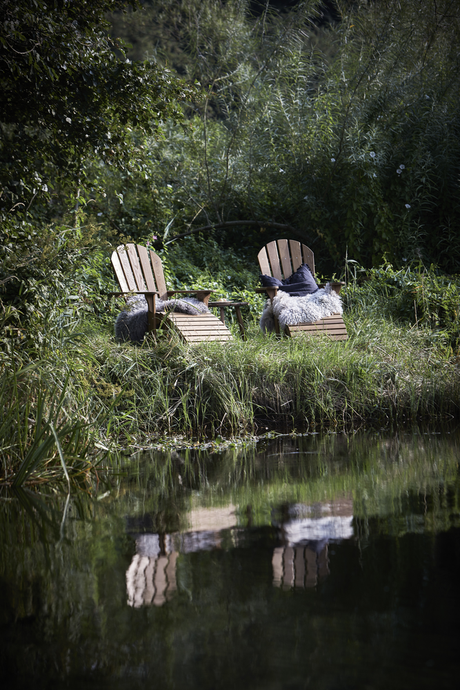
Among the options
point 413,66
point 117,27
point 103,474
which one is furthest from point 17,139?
point 117,27

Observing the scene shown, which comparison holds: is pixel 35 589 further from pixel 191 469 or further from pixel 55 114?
pixel 55 114

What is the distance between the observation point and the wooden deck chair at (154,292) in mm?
4082

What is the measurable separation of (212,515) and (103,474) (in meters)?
0.81

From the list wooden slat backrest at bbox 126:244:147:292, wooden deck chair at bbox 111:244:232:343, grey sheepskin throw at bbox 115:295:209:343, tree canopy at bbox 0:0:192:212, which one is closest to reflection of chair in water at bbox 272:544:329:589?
tree canopy at bbox 0:0:192:212

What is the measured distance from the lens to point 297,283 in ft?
17.8

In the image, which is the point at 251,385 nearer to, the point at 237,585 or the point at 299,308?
the point at 299,308

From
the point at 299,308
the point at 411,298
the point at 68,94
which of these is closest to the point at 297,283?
the point at 299,308

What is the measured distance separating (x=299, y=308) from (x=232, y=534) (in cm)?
341

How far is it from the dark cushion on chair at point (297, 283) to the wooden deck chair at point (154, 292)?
875mm

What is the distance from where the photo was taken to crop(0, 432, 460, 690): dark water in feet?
2.90

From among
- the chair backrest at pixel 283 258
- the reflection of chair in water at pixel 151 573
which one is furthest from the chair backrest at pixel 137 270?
the reflection of chair in water at pixel 151 573

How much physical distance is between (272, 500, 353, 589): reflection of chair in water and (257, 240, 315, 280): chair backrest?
4047 mm

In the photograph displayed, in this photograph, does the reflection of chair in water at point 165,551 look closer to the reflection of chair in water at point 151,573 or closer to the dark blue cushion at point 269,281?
the reflection of chair in water at point 151,573

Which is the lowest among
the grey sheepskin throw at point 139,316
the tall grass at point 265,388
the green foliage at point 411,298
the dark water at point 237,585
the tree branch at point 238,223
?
the dark water at point 237,585
